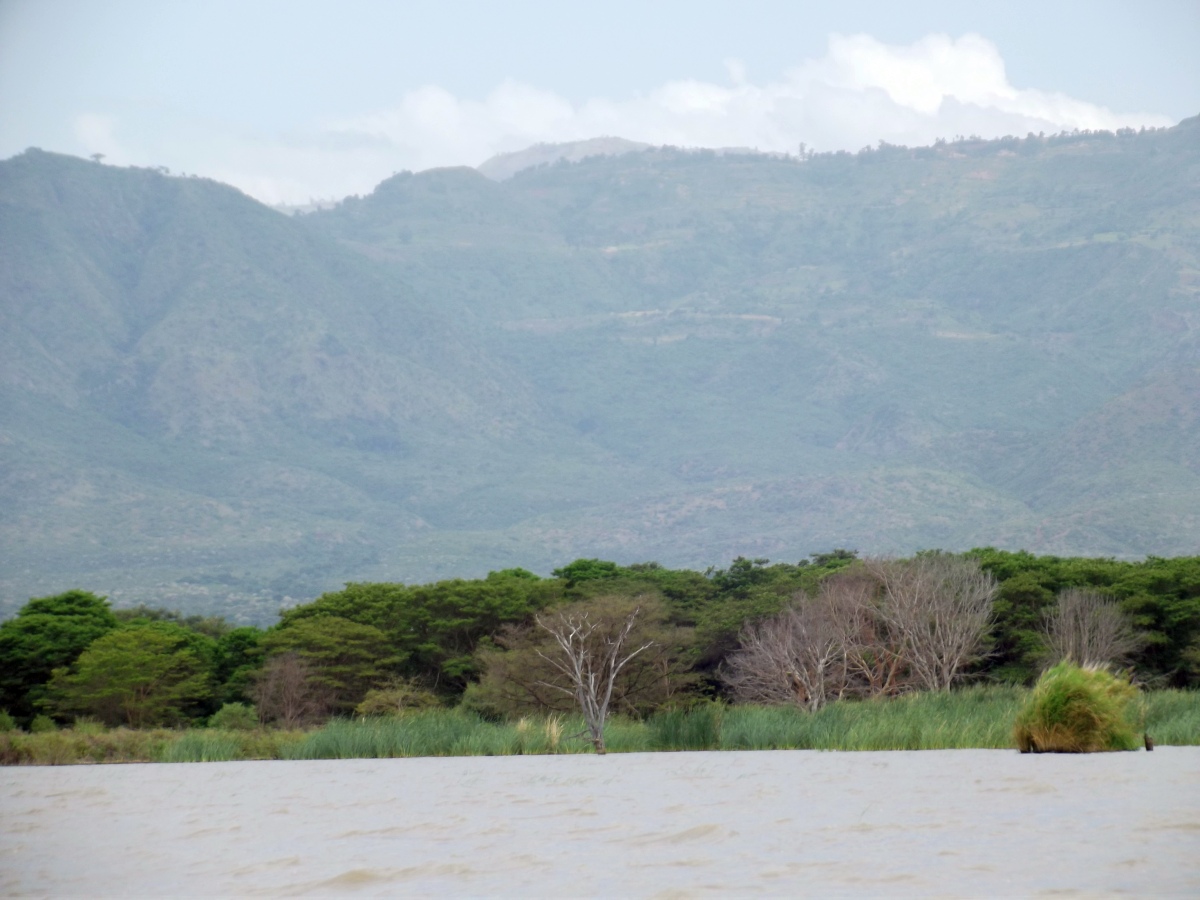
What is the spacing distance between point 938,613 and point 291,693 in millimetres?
19610

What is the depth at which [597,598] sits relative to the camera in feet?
156

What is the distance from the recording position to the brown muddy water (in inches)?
427

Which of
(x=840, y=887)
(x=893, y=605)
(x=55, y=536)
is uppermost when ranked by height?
(x=55, y=536)

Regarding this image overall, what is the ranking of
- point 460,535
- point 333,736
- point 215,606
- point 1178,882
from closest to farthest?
point 1178,882 < point 333,736 < point 215,606 < point 460,535

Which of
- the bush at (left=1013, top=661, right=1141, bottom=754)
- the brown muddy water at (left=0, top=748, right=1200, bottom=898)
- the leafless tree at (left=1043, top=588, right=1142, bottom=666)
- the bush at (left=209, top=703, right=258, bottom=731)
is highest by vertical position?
the leafless tree at (left=1043, top=588, right=1142, bottom=666)

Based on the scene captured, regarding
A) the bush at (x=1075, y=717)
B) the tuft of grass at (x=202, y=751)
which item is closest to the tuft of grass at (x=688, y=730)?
the bush at (x=1075, y=717)

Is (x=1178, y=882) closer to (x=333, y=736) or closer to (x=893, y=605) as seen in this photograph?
(x=333, y=736)

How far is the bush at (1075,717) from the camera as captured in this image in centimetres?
1878

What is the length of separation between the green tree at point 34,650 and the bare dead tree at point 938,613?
29488 millimetres

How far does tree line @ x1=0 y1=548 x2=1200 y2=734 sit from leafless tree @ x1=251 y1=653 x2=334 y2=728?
96 mm

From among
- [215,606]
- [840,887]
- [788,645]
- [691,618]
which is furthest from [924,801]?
[215,606]

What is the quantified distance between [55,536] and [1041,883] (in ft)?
576

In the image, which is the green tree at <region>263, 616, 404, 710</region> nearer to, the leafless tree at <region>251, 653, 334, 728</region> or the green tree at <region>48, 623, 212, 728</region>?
the leafless tree at <region>251, 653, 334, 728</region>

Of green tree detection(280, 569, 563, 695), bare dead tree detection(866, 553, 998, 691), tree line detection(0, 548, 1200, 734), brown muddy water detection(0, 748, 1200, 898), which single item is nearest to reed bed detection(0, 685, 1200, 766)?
brown muddy water detection(0, 748, 1200, 898)
